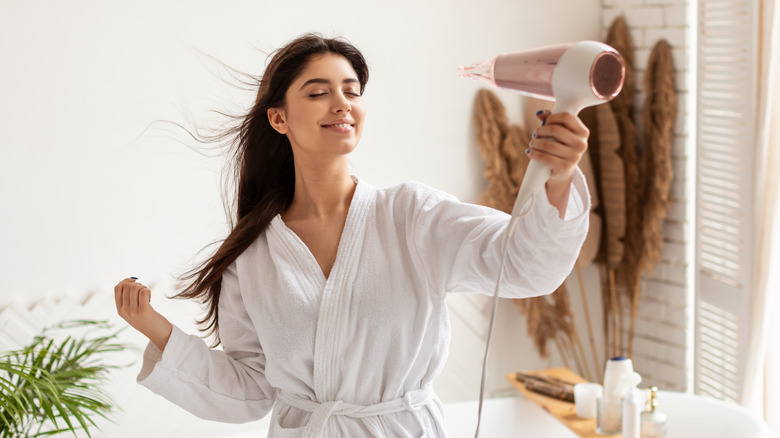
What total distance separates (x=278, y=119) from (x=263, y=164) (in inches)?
5.5

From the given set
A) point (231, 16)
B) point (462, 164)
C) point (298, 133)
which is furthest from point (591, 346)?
point (298, 133)

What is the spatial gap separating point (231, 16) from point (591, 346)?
2032 mm

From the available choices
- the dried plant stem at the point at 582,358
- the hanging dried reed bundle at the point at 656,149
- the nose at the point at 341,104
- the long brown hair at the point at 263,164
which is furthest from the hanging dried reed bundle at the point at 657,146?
the nose at the point at 341,104

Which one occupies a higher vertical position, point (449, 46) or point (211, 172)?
point (449, 46)

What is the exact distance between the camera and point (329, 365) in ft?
4.75

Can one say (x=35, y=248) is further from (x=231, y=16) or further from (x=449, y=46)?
(x=449, y=46)

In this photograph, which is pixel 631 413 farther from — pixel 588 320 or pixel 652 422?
pixel 588 320

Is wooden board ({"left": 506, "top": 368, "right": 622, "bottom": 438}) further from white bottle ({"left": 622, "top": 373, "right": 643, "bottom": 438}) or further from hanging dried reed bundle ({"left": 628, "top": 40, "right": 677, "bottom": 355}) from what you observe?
hanging dried reed bundle ({"left": 628, "top": 40, "right": 677, "bottom": 355})

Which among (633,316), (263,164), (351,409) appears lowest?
(633,316)

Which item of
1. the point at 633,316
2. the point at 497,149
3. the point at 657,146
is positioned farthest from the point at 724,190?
the point at 497,149

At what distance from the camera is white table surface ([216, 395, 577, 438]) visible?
282 centimetres

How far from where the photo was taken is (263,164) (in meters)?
1.63

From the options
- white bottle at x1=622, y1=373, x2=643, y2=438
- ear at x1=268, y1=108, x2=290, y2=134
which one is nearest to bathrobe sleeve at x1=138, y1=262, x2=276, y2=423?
ear at x1=268, y1=108, x2=290, y2=134

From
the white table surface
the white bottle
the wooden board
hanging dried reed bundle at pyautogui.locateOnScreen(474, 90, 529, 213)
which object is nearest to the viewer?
the white bottle
